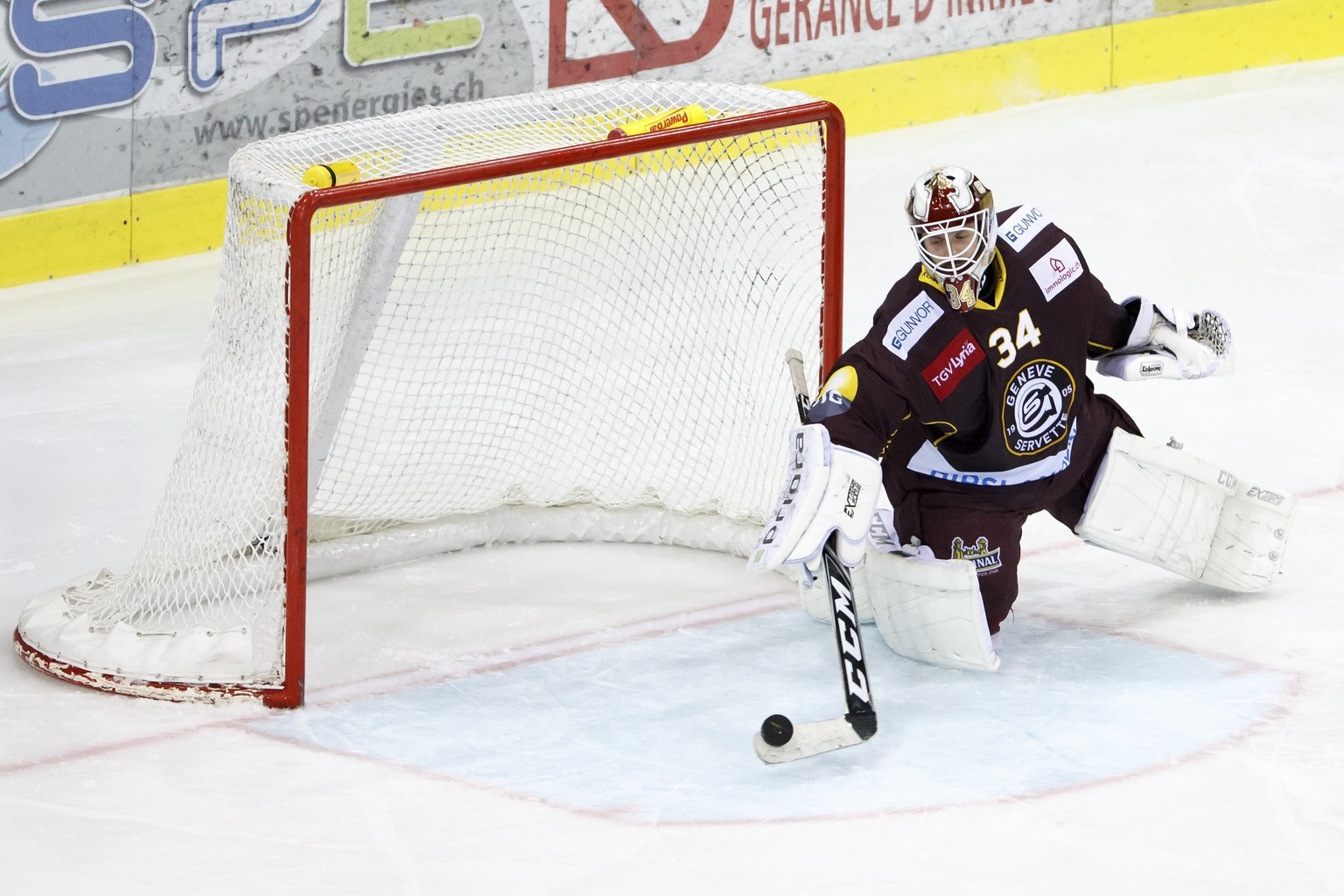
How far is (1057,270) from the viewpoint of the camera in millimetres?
3703

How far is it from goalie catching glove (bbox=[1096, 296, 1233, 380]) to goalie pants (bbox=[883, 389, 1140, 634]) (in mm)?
185

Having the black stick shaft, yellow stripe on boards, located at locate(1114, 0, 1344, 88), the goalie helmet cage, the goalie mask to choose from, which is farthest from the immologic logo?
yellow stripe on boards, located at locate(1114, 0, 1344, 88)

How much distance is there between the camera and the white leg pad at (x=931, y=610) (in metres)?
3.60

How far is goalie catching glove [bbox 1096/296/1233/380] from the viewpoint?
12.8 feet

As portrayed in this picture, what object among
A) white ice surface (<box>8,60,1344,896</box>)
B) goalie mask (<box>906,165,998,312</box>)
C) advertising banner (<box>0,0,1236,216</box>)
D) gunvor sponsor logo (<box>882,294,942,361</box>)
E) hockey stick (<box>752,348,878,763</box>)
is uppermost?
goalie mask (<box>906,165,998,312</box>)

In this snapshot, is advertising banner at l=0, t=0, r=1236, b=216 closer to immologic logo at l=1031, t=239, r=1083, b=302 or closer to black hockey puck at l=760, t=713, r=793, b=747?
immologic logo at l=1031, t=239, r=1083, b=302

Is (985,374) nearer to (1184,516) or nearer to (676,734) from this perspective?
(1184,516)

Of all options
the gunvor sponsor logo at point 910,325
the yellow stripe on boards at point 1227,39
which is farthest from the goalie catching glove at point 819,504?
the yellow stripe on boards at point 1227,39

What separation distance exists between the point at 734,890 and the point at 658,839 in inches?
7.7

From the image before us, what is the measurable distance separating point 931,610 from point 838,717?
34cm

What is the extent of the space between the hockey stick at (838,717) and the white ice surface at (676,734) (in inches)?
1.6

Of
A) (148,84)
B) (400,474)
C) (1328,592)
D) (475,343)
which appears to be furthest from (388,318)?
(1328,592)

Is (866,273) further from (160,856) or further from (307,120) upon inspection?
(160,856)

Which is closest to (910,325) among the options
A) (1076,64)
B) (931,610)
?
(931,610)
